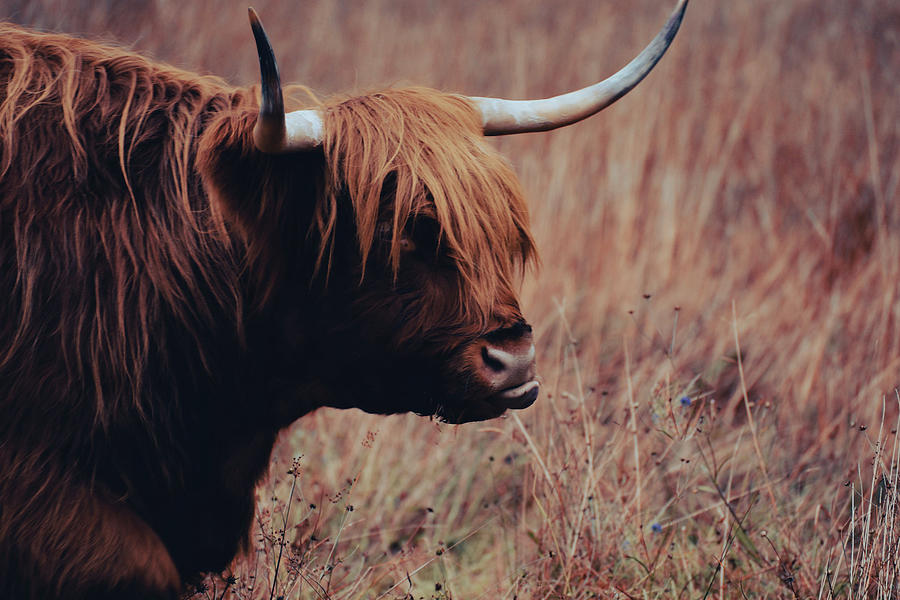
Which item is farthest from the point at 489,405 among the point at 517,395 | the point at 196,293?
the point at 196,293

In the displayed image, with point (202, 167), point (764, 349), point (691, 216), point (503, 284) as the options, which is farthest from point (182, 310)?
point (691, 216)

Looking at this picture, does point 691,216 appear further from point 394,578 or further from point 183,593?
point 183,593

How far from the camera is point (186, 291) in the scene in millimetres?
2141

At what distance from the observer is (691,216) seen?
210 inches

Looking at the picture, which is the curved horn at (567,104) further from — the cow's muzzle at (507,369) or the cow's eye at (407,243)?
the cow's muzzle at (507,369)

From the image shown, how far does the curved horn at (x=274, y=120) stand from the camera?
1.79 metres

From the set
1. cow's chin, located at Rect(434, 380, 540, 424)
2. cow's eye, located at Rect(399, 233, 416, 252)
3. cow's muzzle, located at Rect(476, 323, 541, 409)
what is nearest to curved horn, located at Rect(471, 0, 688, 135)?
cow's eye, located at Rect(399, 233, 416, 252)

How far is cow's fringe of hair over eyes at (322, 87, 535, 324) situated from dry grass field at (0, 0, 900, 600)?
0.71m

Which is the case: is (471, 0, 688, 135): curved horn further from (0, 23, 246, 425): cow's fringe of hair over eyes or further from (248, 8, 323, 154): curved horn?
(0, 23, 246, 425): cow's fringe of hair over eyes

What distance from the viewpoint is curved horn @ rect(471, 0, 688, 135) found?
2.38 metres

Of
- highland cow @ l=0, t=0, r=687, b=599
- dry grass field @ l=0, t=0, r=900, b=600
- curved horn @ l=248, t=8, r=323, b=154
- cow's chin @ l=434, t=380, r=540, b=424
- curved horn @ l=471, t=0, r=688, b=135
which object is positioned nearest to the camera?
curved horn @ l=248, t=8, r=323, b=154

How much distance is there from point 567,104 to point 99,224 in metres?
1.20

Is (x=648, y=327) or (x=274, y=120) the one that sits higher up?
(x=274, y=120)

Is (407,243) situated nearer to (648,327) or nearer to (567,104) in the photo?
(567,104)
